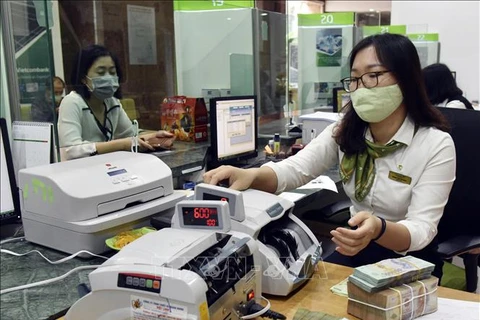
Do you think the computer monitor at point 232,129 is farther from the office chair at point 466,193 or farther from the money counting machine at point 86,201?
the office chair at point 466,193

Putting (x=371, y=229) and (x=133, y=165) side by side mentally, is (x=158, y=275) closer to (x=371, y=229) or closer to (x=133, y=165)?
(x=371, y=229)

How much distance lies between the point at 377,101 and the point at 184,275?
3.22 ft

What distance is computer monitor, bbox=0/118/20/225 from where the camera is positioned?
1587mm

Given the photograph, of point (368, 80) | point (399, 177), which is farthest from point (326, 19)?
point (399, 177)

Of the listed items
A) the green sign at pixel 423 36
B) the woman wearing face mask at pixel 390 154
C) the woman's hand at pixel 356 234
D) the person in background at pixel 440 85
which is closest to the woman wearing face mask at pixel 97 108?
the woman wearing face mask at pixel 390 154

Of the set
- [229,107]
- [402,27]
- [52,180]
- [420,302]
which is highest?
[402,27]

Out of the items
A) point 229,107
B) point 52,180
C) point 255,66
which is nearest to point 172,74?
point 255,66

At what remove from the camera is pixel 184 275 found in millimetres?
941

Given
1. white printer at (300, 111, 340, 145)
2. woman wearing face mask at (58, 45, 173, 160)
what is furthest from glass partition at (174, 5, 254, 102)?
woman wearing face mask at (58, 45, 173, 160)

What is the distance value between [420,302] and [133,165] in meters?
1.04

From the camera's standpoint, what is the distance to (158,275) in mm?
950

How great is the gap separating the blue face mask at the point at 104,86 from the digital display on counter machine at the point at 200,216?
1560mm

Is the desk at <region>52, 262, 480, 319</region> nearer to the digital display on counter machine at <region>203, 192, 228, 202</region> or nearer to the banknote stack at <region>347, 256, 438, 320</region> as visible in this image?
the banknote stack at <region>347, 256, 438, 320</region>

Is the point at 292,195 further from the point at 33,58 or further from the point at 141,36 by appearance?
the point at 141,36
